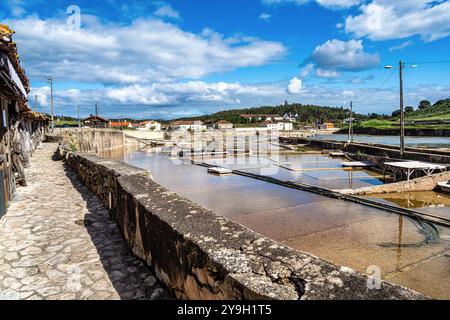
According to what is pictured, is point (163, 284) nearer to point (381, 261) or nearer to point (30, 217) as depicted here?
point (30, 217)

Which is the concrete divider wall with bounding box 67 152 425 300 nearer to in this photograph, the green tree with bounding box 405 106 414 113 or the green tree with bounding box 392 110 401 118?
the green tree with bounding box 392 110 401 118

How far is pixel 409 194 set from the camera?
1669 cm

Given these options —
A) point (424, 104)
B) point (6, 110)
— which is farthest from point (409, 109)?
point (6, 110)

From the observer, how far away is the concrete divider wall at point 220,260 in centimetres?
209

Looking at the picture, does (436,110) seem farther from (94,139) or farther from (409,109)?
(94,139)

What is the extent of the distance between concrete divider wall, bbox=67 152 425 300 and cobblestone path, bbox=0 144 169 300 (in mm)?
319

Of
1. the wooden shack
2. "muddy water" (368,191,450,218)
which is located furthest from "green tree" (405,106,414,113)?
the wooden shack

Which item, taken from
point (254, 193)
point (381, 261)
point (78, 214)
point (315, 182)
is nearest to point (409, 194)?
point (315, 182)

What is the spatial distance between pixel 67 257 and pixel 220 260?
3.12 meters

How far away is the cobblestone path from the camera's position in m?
3.64

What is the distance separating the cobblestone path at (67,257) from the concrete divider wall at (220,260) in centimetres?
32

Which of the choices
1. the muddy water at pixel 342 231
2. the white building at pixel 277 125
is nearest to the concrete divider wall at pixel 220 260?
the muddy water at pixel 342 231

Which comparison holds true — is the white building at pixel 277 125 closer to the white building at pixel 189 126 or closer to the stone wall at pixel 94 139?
the white building at pixel 189 126

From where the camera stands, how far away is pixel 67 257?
15.1 feet
